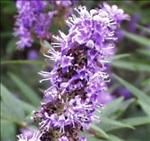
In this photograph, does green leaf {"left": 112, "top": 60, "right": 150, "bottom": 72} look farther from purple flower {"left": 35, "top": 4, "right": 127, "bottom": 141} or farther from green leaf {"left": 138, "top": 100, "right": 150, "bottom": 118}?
purple flower {"left": 35, "top": 4, "right": 127, "bottom": 141}

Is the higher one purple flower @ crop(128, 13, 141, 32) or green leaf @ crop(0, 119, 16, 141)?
purple flower @ crop(128, 13, 141, 32)

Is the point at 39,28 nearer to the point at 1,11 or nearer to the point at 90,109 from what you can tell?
the point at 90,109

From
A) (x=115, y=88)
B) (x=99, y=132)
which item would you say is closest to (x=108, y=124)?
(x=99, y=132)

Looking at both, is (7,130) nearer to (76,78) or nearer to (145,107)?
(145,107)

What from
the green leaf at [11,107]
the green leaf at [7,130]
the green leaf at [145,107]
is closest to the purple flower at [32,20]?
the green leaf at [11,107]

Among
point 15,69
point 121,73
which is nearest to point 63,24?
point 121,73

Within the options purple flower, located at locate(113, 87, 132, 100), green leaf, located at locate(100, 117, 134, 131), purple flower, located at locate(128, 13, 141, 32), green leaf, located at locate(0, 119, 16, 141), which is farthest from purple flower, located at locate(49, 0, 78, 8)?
purple flower, located at locate(128, 13, 141, 32)
